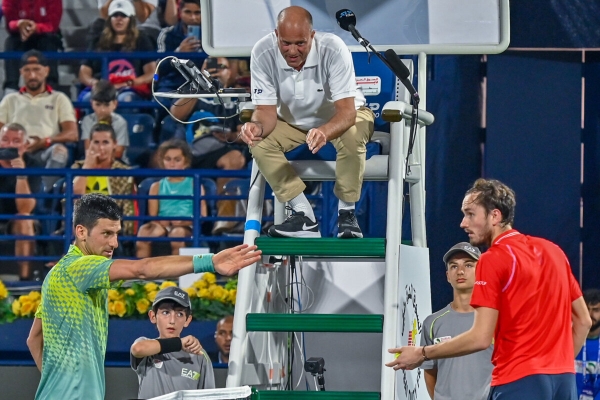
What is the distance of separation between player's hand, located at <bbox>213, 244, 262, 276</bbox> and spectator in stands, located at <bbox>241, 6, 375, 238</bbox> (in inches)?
38.7

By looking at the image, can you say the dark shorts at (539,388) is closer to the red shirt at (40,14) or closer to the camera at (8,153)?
the camera at (8,153)

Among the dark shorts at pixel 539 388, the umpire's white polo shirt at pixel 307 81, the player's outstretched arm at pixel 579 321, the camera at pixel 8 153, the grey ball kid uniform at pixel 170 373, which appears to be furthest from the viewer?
the camera at pixel 8 153

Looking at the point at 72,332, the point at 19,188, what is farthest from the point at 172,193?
the point at 72,332

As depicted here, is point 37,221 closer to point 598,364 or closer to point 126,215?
point 126,215

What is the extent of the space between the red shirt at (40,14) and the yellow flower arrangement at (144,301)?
3.49 meters

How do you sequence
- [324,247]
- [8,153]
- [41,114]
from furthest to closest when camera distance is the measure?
1. [41,114]
2. [8,153]
3. [324,247]

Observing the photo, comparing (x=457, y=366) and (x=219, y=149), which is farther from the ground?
(x=219, y=149)

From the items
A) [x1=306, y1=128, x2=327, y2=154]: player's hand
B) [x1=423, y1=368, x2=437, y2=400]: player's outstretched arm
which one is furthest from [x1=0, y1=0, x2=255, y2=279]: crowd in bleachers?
[x1=306, y1=128, x2=327, y2=154]: player's hand

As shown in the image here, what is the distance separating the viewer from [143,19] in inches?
416

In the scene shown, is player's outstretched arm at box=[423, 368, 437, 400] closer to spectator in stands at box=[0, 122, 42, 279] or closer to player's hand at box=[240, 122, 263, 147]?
player's hand at box=[240, 122, 263, 147]

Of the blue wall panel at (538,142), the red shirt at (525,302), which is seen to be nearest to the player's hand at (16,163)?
the blue wall panel at (538,142)

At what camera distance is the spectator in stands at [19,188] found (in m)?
9.24

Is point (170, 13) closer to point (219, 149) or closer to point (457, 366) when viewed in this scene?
point (219, 149)

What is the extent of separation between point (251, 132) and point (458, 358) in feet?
4.97
